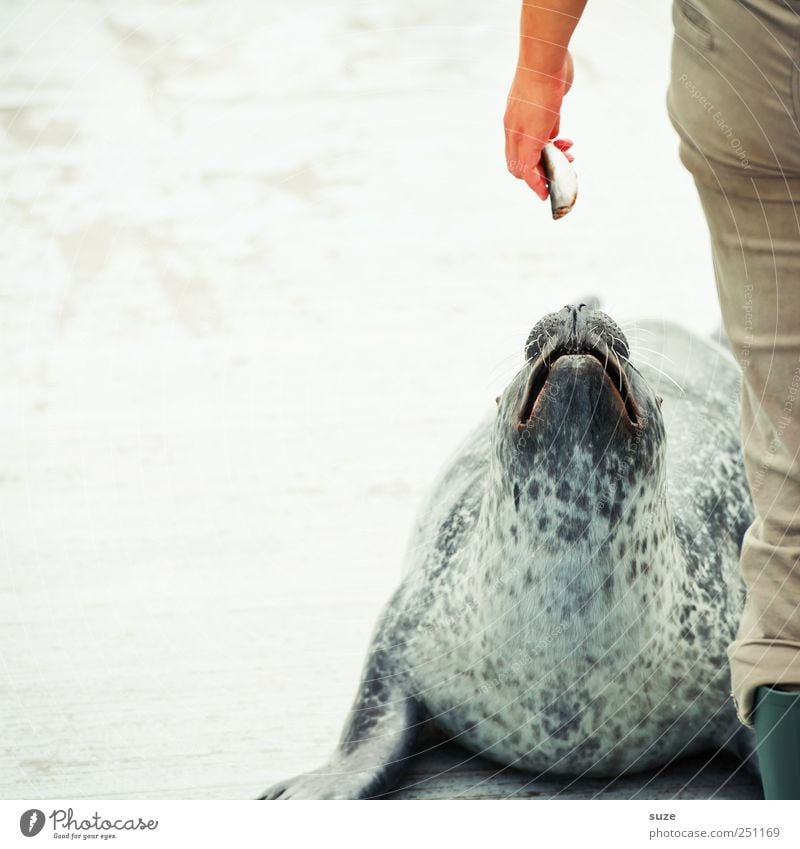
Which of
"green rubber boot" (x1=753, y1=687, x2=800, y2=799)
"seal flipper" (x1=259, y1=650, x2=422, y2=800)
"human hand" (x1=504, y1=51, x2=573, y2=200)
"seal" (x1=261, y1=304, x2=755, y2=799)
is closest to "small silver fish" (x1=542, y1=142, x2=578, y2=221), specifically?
"human hand" (x1=504, y1=51, x2=573, y2=200)

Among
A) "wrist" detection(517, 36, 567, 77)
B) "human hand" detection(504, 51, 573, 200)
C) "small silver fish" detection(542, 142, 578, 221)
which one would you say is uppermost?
"wrist" detection(517, 36, 567, 77)

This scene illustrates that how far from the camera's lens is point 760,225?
1404 mm

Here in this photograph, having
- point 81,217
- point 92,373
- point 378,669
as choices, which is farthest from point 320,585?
point 81,217

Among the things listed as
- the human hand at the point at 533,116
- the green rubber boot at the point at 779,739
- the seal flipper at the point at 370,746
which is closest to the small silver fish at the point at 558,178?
the human hand at the point at 533,116

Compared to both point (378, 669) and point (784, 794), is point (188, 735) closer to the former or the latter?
point (378, 669)

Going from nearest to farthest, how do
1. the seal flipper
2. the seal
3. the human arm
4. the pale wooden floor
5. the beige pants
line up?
the beige pants → the human arm → the seal → the seal flipper → the pale wooden floor

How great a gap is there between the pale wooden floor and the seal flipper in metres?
0.07

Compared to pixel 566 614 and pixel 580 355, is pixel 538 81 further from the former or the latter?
pixel 566 614

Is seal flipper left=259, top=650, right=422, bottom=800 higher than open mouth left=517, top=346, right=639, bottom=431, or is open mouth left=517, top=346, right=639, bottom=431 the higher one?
open mouth left=517, top=346, right=639, bottom=431

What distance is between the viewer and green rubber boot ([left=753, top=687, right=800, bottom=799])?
4.66 feet

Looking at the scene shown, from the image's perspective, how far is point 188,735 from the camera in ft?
6.51

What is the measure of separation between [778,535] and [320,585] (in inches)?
47.5

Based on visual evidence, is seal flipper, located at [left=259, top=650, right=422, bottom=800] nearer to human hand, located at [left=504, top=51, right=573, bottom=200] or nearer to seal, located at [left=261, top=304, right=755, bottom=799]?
seal, located at [left=261, top=304, right=755, bottom=799]
